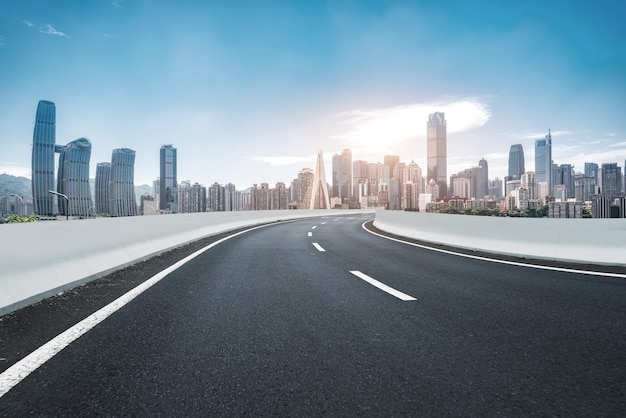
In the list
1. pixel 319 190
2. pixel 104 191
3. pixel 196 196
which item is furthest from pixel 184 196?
pixel 104 191

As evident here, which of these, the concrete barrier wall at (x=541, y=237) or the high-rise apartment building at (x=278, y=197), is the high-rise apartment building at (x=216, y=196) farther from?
the concrete barrier wall at (x=541, y=237)

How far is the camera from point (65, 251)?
6082 millimetres

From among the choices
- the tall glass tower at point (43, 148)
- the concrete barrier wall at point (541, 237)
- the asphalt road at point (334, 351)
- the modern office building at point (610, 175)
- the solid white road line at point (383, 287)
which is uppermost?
the tall glass tower at point (43, 148)

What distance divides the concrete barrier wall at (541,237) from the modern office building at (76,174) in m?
164

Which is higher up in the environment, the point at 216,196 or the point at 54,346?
the point at 216,196

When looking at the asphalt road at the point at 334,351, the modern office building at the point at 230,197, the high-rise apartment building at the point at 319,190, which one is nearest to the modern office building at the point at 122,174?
the modern office building at the point at 230,197

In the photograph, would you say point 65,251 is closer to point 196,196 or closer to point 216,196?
point 196,196

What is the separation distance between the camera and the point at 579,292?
5.45 metres

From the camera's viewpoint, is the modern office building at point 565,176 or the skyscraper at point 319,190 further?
the modern office building at point 565,176

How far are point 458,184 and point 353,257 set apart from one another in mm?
181121

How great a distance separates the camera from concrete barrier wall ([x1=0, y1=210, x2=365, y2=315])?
4773 mm

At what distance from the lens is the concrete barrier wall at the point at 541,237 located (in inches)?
313

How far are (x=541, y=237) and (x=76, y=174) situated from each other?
17771cm

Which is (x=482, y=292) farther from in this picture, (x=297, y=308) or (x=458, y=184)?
(x=458, y=184)
